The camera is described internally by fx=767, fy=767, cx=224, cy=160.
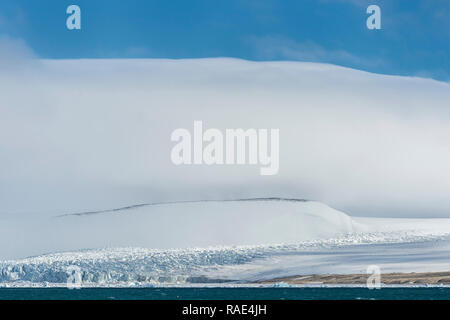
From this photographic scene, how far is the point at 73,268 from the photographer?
619 feet
